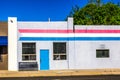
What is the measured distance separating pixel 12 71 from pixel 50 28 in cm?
581

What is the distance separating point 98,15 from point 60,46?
2053cm

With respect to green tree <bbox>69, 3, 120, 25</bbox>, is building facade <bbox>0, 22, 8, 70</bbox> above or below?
below

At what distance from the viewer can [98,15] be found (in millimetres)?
59562

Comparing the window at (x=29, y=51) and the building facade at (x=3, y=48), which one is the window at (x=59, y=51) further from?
the building facade at (x=3, y=48)

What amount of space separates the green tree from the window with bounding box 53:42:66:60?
19141 mm

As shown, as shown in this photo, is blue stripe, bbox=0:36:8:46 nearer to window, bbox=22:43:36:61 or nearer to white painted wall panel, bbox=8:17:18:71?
white painted wall panel, bbox=8:17:18:71

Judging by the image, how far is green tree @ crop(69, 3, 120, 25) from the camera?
5912 centimetres

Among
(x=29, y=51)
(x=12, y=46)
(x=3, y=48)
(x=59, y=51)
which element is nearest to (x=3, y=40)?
(x=12, y=46)

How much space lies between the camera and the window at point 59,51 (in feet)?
132

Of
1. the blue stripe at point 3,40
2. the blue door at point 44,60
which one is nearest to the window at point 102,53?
the blue door at point 44,60

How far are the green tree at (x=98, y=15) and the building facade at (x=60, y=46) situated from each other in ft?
59.1

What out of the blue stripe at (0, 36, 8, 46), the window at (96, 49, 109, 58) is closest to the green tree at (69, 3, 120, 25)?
the window at (96, 49, 109, 58)

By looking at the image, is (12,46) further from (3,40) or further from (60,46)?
(60,46)

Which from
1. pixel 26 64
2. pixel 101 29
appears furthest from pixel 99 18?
pixel 26 64
